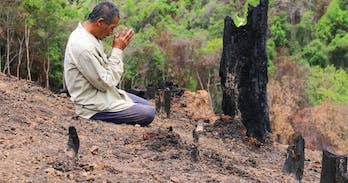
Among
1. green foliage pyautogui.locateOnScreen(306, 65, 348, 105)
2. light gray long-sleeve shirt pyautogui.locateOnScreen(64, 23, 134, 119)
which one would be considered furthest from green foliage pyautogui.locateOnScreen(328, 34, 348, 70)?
light gray long-sleeve shirt pyautogui.locateOnScreen(64, 23, 134, 119)

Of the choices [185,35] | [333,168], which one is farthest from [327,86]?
[333,168]

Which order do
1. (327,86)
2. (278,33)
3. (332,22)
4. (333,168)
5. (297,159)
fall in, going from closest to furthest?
(333,168) → (297,159) → (327,86) → (278,33) → (332,22)

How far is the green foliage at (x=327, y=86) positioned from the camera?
3105 centimetres

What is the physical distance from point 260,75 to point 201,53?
23234 mm

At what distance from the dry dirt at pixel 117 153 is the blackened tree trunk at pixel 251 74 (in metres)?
0.20

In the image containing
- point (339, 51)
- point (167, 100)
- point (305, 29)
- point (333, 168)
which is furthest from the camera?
point (305, 29)

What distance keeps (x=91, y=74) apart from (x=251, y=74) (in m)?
2.04

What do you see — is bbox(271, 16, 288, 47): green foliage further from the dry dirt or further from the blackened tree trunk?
the dry dirt

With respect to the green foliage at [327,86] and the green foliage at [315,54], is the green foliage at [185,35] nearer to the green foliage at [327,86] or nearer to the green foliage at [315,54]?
the green foliage at [315,54]

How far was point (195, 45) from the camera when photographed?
1200 inches

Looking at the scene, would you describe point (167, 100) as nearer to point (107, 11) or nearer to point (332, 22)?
point (107, 11)

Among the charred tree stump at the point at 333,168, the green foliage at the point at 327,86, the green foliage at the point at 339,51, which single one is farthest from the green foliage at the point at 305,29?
the charred tree stump at the point at 333,168

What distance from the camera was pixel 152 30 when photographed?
32719mm

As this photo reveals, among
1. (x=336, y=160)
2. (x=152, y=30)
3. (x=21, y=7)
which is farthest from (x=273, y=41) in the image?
(x=336, y=160)
